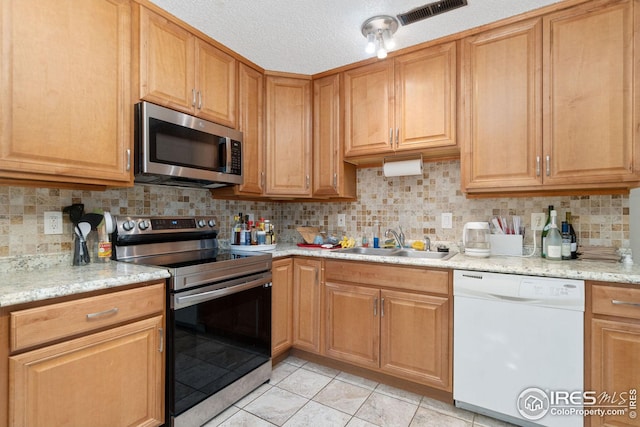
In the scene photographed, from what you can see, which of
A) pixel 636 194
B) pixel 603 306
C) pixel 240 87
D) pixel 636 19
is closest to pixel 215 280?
pixel 240 87

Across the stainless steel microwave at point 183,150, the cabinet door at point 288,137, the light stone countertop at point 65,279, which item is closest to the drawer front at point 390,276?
the cabinet door at point 288,137

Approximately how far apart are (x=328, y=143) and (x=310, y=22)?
912 millimetres

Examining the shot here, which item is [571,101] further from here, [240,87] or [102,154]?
[102,154]

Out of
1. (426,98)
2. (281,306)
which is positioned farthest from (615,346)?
(281,306)

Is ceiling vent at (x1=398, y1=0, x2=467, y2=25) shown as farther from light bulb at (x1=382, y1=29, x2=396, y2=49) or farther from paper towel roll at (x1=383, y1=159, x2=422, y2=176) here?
paper towel roll at (x1=383, y1=159, x2=422, y2=176)

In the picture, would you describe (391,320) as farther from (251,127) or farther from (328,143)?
(251,127)

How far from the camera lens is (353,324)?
85.3 inches

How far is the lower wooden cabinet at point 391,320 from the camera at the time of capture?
186cm

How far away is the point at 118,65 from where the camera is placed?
161 cm

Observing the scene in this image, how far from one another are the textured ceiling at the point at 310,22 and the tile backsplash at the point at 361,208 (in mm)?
946

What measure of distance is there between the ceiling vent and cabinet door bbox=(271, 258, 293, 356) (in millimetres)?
1765

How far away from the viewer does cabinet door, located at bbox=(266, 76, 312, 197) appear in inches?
100

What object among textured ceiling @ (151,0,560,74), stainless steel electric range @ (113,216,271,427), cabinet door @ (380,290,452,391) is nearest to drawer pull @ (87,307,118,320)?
stainless steel electric range @ (113,216,271,427)

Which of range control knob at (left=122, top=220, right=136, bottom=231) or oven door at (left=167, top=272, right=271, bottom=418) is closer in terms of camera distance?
oven door at (left=167, top=272, right=271, bottom=418)
